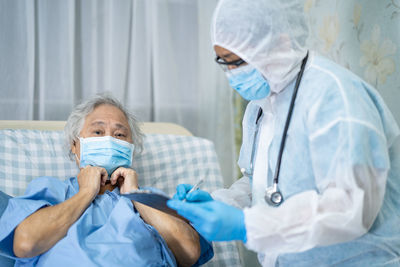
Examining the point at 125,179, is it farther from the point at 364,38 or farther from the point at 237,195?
the point at 364,38

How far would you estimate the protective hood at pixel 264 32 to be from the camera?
0.96 meters

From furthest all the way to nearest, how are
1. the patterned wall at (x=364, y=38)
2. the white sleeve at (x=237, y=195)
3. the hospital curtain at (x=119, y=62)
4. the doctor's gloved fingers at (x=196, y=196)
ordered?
the hospital curtain at (x=119, y=62)
the patterned wall at (x=364, y=38)
the white sleeve at (x=237, y=195)
the doctor's gloved fingers at (x=196, y=196)

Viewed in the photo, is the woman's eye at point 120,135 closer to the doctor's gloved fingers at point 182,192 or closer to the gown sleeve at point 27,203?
the gown sleeve at point 27,203

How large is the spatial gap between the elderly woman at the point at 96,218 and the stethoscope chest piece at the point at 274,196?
508 millimetres

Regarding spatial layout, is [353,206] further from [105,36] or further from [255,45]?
[105,36]

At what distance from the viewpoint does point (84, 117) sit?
1.68m

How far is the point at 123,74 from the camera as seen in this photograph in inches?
87.7

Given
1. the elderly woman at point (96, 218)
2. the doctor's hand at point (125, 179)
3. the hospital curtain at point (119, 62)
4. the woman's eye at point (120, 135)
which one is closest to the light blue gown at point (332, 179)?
the elderly woman at point (96, 218)

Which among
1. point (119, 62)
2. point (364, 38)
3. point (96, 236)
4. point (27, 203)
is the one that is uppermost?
point (364, 38)

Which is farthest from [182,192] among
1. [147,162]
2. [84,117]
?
[147,162]

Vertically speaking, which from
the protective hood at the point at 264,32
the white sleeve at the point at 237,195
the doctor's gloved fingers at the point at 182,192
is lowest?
the white sleeve at the point at 237,195

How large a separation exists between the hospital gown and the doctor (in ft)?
1.15

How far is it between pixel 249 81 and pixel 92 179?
0.76 metres

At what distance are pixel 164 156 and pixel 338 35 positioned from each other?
3.37ft
